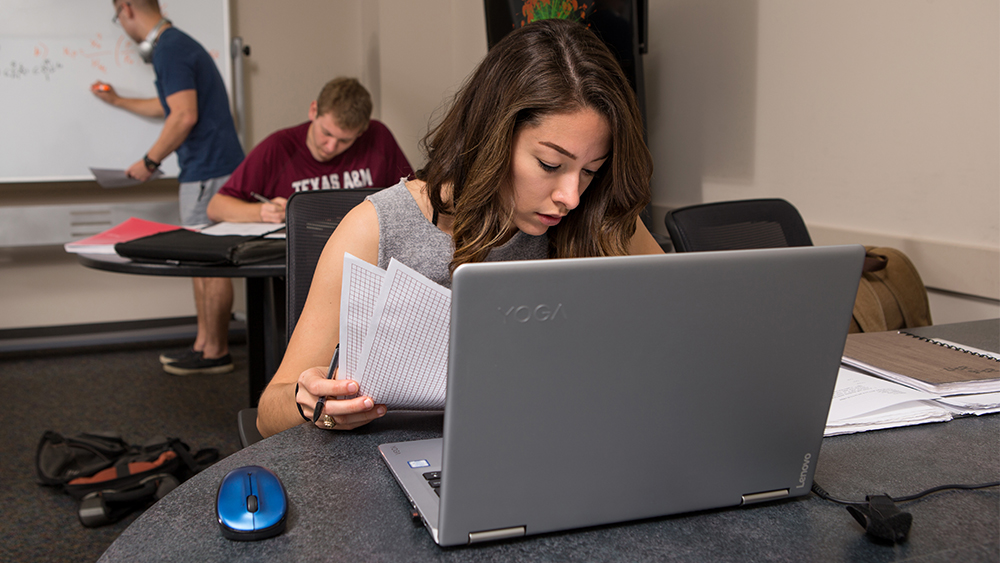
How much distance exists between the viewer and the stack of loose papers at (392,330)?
64 cm

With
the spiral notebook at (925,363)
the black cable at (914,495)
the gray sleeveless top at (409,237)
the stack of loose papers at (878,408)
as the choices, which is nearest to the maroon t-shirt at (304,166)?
the gray sleeveless top at (409,237)

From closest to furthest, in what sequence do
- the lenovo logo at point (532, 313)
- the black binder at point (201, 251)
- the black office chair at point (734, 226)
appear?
the lenovo logo at point (532, 313) < the black office chair at point (734, 226) < the black binder at point (201, 251)

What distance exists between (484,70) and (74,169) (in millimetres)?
2866

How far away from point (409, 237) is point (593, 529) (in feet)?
1.90

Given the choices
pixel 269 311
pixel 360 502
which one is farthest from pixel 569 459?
pixel 269 311

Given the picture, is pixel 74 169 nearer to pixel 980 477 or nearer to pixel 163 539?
pixel 163 539

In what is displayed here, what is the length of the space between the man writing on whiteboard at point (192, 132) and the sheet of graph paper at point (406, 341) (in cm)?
257

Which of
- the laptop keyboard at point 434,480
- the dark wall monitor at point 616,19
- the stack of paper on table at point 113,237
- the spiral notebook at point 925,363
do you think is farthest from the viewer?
the dark wall monitor at point 616,19

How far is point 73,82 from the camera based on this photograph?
10.1ft

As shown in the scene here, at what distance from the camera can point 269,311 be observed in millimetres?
1805

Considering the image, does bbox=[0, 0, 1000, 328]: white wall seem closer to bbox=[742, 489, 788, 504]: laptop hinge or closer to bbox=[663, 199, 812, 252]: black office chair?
bbox=[663, 199, 812, 252]: black office chair

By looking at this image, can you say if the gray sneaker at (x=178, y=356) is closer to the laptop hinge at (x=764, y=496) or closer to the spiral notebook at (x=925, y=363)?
the spiral notebook at (x=925, y=363)

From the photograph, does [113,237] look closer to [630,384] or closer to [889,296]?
[630,384]

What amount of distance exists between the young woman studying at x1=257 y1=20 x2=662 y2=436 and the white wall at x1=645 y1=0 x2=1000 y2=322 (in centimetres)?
100
